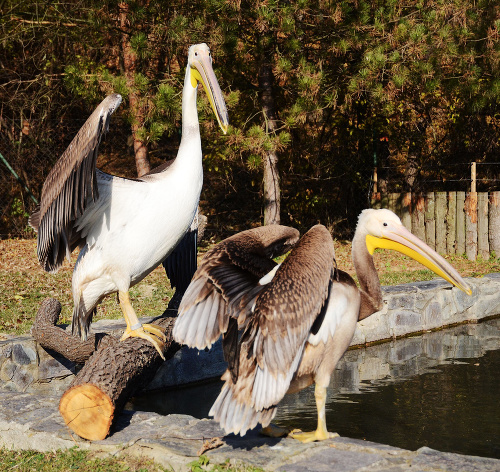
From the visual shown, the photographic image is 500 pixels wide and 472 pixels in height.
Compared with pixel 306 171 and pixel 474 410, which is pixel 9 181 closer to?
pixel 306 171

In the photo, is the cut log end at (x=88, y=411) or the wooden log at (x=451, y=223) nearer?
the cut log end at (x=88, y=411)

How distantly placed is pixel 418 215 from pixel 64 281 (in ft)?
19.6

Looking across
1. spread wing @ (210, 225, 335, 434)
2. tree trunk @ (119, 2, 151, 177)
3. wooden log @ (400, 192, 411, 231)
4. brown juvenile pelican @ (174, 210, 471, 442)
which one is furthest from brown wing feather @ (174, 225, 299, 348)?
wooden log @ (400, 192, 411, 231)

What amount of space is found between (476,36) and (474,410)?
21.9 ft

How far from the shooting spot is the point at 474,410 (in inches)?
185

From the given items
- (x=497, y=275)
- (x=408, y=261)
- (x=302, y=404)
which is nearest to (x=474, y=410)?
(x=302, y=404)

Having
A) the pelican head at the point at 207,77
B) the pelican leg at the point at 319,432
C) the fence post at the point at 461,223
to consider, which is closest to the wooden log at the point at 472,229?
the fence post at the point at 461,223

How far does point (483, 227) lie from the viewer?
35.8ft

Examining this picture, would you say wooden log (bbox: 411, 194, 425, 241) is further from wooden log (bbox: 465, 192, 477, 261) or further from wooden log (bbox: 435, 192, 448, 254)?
wooden log (bbox: 465, 192, 477, 261)

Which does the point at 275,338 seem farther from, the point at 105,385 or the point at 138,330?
the point at 138,330

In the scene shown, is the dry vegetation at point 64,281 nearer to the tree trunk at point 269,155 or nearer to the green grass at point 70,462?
the tree trunk at point 269,155

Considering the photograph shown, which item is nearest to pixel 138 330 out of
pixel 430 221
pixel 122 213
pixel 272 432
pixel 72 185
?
pixel 122 213

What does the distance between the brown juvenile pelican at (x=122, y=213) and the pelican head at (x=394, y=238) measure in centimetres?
101

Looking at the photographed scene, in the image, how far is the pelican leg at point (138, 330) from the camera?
4140 mm
